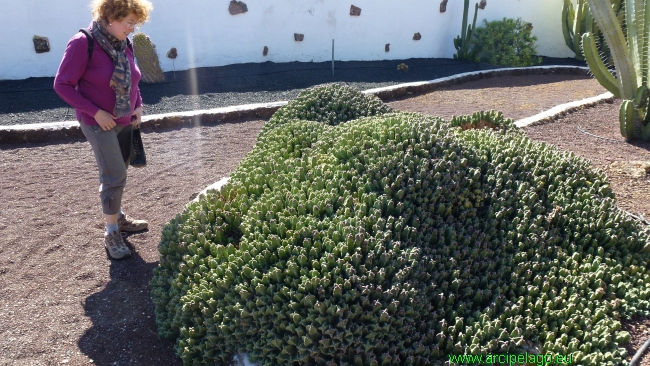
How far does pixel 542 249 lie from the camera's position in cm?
266

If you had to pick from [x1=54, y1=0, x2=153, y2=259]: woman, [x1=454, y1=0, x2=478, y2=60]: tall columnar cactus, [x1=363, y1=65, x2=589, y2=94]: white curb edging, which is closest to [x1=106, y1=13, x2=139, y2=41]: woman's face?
[x1=54, y1=0, x2=153, y2=259]: woman

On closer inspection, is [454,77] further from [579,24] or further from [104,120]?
[104,120]

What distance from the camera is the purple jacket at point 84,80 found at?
9.56 ft

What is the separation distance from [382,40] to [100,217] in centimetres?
742

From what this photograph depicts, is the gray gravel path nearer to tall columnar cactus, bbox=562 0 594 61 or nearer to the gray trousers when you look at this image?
tall columnar cactus, bbox=562 0 594 61

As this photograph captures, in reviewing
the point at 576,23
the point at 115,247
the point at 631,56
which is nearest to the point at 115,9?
the point at 115,247

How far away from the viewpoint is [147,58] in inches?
291

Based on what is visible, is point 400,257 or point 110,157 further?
point 110,157

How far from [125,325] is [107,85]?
1435 millimetres

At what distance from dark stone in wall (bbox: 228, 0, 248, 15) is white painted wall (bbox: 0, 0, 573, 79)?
0.07m

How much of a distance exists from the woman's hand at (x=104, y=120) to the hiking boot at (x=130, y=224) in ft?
3.08

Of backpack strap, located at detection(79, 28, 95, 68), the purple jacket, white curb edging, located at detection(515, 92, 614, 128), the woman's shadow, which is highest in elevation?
backpack strap, located at detection(79, 28, 95, 68)

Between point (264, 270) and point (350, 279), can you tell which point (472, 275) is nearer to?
point (350, 279)

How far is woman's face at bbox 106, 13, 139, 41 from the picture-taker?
2.97m
